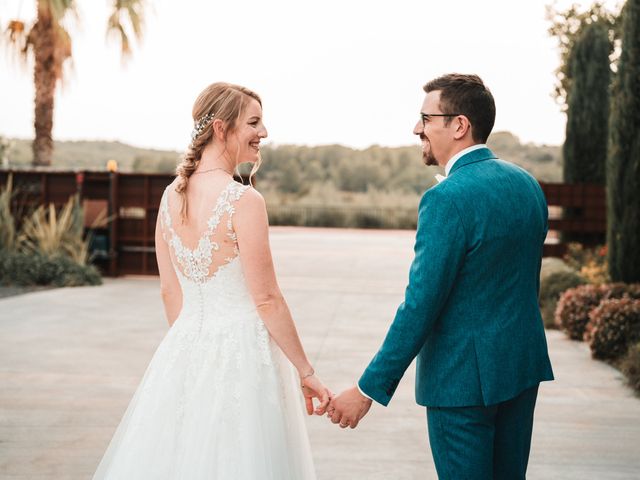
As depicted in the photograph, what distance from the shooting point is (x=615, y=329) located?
790 centimetres

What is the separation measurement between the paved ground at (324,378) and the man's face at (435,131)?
8.30ft

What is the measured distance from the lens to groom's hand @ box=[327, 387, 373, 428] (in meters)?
2.86

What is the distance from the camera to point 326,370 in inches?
297

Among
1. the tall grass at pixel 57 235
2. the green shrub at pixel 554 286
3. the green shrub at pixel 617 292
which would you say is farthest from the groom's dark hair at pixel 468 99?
the tall grass at pixel 57 235

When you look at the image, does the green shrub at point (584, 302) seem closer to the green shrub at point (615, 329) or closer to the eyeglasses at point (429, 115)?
the green shrub at point (615, 329)

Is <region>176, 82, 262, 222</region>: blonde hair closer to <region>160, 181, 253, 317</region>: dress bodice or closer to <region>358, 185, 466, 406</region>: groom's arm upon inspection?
<region>160, 181, 253, 317</region>: dress bodice

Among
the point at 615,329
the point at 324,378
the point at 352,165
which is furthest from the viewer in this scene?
the point at 352,165

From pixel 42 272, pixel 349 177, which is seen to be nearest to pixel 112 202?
pixel 42 272

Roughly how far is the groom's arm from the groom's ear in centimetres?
21

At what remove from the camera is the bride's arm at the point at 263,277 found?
297 centimetres

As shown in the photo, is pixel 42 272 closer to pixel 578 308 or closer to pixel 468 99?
pixel 578 308

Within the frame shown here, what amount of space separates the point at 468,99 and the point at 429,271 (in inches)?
21.7

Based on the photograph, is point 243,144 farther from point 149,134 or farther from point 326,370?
point 149,134

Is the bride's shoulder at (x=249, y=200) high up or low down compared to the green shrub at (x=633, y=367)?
up
